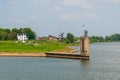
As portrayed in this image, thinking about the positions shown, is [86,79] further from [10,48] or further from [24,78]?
[10,48]

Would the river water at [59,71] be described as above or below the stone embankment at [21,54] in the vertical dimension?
below

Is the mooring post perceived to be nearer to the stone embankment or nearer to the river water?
the river water

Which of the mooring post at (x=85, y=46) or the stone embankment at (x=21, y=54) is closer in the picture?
the mooring post at (x=85, y=46)

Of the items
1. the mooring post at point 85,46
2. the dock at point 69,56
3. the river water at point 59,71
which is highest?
the mooring post at point 85,46

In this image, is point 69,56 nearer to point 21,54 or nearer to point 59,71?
point 21,54

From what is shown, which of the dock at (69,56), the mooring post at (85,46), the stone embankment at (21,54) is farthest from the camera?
the stone embankment at (21,54)

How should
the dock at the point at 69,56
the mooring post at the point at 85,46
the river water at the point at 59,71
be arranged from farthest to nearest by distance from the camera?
1. the dock at the point at 69,56
2. the mooring post at the point at 85,46
3. the river water at the point at 59,71

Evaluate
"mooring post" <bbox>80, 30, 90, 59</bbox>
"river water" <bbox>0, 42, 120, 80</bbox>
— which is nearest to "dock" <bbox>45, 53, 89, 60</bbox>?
"mooring post" <bbox>80, 30, 90, 59</bbox>

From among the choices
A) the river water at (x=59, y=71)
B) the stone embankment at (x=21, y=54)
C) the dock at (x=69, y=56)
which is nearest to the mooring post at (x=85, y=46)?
the dock at (x=69, y=56)

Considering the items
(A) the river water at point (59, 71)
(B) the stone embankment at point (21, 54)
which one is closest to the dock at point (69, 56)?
(B) the stone embankment at point (21, 54)

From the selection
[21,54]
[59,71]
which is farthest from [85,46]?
[59,71]

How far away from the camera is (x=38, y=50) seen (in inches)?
4552

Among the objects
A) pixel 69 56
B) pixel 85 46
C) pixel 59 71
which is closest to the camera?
pixel 59 71

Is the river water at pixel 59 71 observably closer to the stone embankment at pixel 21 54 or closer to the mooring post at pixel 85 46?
the mooring post at pixel 85 46
